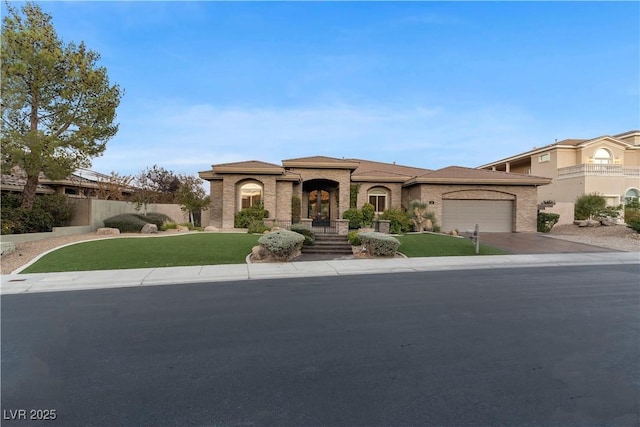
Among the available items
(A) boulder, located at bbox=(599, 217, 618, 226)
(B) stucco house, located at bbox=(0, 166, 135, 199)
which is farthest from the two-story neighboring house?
(B) stucco house, located at bbox=(0, 166, 135, 199)

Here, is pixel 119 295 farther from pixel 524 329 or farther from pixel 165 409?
pixel 524 329

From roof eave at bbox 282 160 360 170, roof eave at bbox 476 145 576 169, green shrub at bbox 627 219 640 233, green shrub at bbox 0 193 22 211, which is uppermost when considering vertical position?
roof eave at bbox 476 145 576 169

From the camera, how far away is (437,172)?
23.5m

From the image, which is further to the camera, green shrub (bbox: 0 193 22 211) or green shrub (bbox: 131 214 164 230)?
green shrub (bbox: 131 214 164 230)

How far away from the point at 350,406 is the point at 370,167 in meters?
31.3

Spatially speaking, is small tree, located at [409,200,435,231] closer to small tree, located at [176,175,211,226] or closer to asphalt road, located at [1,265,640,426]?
small tree, located at [176,175,211,226]

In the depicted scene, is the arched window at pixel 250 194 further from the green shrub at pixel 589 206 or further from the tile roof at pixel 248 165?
the green shrub at pixel 589 206

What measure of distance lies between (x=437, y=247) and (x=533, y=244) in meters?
5.97

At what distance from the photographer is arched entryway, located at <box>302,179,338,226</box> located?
2505 cm

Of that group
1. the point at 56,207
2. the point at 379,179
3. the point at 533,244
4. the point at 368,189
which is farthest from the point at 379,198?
the point at 56,207

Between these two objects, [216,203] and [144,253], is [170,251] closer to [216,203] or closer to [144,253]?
[144,253]

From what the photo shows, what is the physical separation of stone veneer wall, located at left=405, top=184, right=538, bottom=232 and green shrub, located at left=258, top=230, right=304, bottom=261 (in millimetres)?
12280

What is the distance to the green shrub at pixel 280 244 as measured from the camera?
1251 cm

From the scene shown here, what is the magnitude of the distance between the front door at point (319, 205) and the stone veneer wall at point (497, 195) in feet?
21.3
